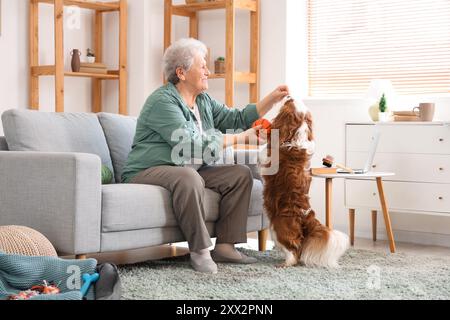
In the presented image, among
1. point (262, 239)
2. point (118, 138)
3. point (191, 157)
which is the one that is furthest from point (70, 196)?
point (262, 239)

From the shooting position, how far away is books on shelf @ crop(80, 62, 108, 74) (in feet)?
19.2

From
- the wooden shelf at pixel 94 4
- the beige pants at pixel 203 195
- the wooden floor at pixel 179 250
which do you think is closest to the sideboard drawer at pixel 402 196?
the wooden floor at pixel 179 250

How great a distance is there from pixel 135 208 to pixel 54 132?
2.13 feet

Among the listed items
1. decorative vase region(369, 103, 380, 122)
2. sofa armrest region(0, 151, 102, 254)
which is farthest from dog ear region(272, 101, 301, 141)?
decorative vase region(369, 103, 380, 122)

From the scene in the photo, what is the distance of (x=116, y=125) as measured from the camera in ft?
13.2

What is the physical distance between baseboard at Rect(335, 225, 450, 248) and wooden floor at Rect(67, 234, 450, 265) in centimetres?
11

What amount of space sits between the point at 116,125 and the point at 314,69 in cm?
199

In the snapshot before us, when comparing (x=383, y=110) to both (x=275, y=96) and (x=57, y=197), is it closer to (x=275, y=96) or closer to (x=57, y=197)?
(x=275, y=96)

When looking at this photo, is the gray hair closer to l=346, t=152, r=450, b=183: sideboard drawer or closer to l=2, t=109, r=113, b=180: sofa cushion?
→ l=2, t=109, r=113, b=180: sofa cushion

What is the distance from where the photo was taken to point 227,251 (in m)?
3.70

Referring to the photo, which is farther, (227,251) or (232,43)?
(232,43)
